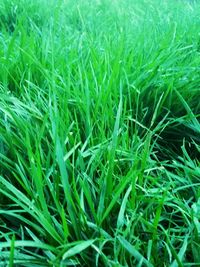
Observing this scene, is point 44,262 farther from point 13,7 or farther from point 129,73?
point 13,7

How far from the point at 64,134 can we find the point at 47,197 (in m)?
0.15

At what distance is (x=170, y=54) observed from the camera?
1187mm

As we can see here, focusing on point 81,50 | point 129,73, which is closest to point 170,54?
point 129,73

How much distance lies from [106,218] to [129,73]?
56cm

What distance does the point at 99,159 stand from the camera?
0.70 meters

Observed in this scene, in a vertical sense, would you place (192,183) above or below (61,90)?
below

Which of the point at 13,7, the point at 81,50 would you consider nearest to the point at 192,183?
the point at 81,50

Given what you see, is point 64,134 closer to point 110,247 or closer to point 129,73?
point 110,247

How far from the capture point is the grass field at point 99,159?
0.59m

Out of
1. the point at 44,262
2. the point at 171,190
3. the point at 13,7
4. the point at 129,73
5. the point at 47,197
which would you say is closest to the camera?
the point at 44,262

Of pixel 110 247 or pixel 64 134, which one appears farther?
pixel 64 134

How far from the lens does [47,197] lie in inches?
26.7

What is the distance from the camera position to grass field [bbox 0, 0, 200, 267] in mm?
595

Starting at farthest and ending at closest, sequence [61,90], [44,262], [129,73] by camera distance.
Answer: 1. [129,73]
2. [61,90]
3. [44,262]
